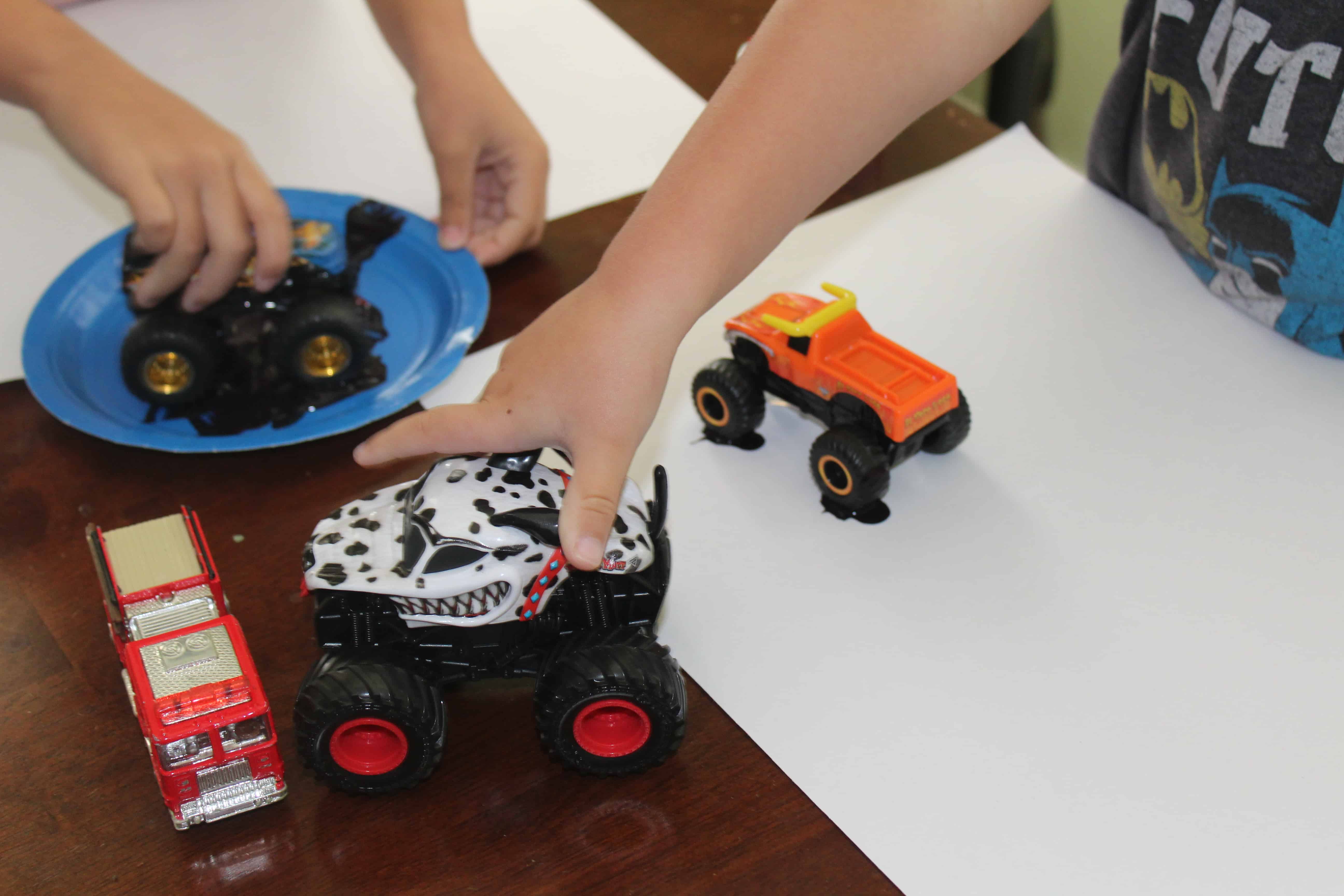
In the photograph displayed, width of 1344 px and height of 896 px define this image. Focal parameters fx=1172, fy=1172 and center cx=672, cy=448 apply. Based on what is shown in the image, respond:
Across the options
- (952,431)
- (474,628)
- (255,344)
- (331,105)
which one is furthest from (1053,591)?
(331,105)

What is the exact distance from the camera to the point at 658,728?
1.99 feet

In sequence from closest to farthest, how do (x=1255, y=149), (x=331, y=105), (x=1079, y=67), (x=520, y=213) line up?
(x=1255, y=149), (x=520, y=213), (x=331, y=105), (x=1079, y=67)

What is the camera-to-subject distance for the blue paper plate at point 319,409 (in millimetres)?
827

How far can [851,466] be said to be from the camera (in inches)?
30.3

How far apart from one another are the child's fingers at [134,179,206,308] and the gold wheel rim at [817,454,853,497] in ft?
1.60

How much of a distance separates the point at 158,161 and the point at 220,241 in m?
0.07

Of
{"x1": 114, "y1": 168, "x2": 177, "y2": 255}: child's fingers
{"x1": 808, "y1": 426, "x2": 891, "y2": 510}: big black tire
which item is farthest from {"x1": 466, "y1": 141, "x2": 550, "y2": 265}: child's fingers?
{"x1": 808, "y1": 426, "x2": 891, "y2": 510}: big black tire

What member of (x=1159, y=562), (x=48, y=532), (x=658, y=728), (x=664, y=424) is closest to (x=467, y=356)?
(x=664, y=424)

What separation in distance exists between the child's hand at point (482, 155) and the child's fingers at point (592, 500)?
1.40 feet

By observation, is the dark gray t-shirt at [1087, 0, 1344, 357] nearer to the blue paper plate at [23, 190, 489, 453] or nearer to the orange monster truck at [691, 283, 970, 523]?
the orange monster truck at [691, 283, 970, 523]

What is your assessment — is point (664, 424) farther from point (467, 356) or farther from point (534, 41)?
point (534, 41)

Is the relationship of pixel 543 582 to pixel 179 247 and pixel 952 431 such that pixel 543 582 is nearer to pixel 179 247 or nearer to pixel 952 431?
pixel 952 431

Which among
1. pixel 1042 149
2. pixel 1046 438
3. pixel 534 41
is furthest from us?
pixel 534 41

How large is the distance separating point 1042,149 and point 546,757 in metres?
0.84
